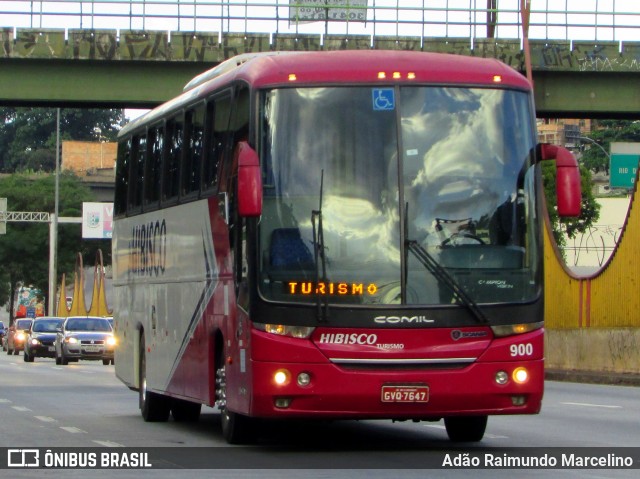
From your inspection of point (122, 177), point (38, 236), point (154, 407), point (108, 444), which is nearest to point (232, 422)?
point (108, 444)

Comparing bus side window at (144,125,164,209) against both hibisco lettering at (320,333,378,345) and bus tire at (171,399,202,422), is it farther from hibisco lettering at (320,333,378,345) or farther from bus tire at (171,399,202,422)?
hibisco lettering at (320,333,378,345)

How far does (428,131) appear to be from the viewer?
13898mm

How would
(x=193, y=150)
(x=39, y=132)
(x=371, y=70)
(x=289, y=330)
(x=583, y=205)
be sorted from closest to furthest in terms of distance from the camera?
1. (x=289, y=330)
2. (x=371, y=70)
3. (x=193, y=150)
4. (x=583, y=205)
5. (x=39, y=132)

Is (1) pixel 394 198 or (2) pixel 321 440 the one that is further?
(2) pixel 321 440

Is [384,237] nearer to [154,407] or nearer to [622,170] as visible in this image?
[154,407]

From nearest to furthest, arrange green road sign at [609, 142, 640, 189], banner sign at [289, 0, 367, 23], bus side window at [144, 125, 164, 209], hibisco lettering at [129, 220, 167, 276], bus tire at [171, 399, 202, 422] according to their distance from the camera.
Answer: hibisco lettering at [129, 220, 167, 276], bus side window at [144, 125, 164, 209], bus tire at [171, 399, 202, 422], banner sign at [289, 0, 367, 23], green road sign at [609, 142, 640, 189]

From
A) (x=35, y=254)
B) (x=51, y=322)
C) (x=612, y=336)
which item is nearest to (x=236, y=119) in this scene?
(x=612, y=336)

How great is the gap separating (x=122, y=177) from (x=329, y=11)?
15065 mm

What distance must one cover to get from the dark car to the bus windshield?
1550 inches

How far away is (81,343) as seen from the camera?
4766 cm

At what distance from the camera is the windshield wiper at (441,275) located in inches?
532

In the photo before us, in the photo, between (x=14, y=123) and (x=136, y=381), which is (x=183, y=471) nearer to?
(x=136, y=381)

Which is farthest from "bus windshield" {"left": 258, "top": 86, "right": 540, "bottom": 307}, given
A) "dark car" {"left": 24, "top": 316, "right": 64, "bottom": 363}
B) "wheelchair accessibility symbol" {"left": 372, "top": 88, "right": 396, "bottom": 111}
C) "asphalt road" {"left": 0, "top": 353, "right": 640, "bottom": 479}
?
"dark car" {"left": 24, "top": 316, "right": 64, "bottom": 363}

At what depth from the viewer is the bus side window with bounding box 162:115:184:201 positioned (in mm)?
17062
